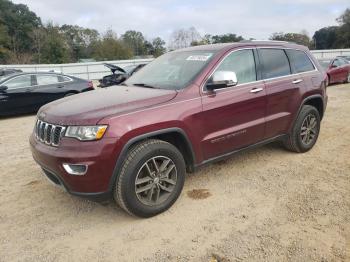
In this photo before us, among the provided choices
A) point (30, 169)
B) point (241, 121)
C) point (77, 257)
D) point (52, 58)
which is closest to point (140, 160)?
point (77, 257)

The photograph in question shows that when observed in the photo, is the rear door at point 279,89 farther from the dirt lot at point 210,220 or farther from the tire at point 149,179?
the tire at point 149,179

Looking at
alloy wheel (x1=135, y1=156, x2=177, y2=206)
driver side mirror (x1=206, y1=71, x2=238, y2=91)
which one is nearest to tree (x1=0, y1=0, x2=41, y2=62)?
driver side mirror (x1=206, y1=71, x2=238, y2=91)

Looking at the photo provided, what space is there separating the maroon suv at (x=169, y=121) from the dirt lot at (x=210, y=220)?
364mm

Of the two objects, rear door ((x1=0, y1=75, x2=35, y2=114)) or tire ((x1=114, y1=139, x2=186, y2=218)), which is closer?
tire ((x1=114, y1=139, x2=186, y2=218))

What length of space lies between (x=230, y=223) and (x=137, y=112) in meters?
1.45

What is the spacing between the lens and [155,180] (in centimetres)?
370

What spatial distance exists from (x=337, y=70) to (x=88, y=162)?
15197 mm

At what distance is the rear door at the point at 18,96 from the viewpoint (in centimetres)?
984

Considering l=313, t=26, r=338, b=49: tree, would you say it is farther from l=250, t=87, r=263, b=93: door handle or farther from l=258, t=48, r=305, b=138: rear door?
l=250, t=87, r=263, b=93: door handle

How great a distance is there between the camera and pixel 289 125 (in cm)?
519

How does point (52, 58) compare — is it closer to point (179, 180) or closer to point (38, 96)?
point (38, 96)

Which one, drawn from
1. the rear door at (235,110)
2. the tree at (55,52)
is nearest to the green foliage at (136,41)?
the tree at (55,52)

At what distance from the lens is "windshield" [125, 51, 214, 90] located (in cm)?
419

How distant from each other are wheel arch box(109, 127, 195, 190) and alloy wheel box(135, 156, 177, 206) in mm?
237
